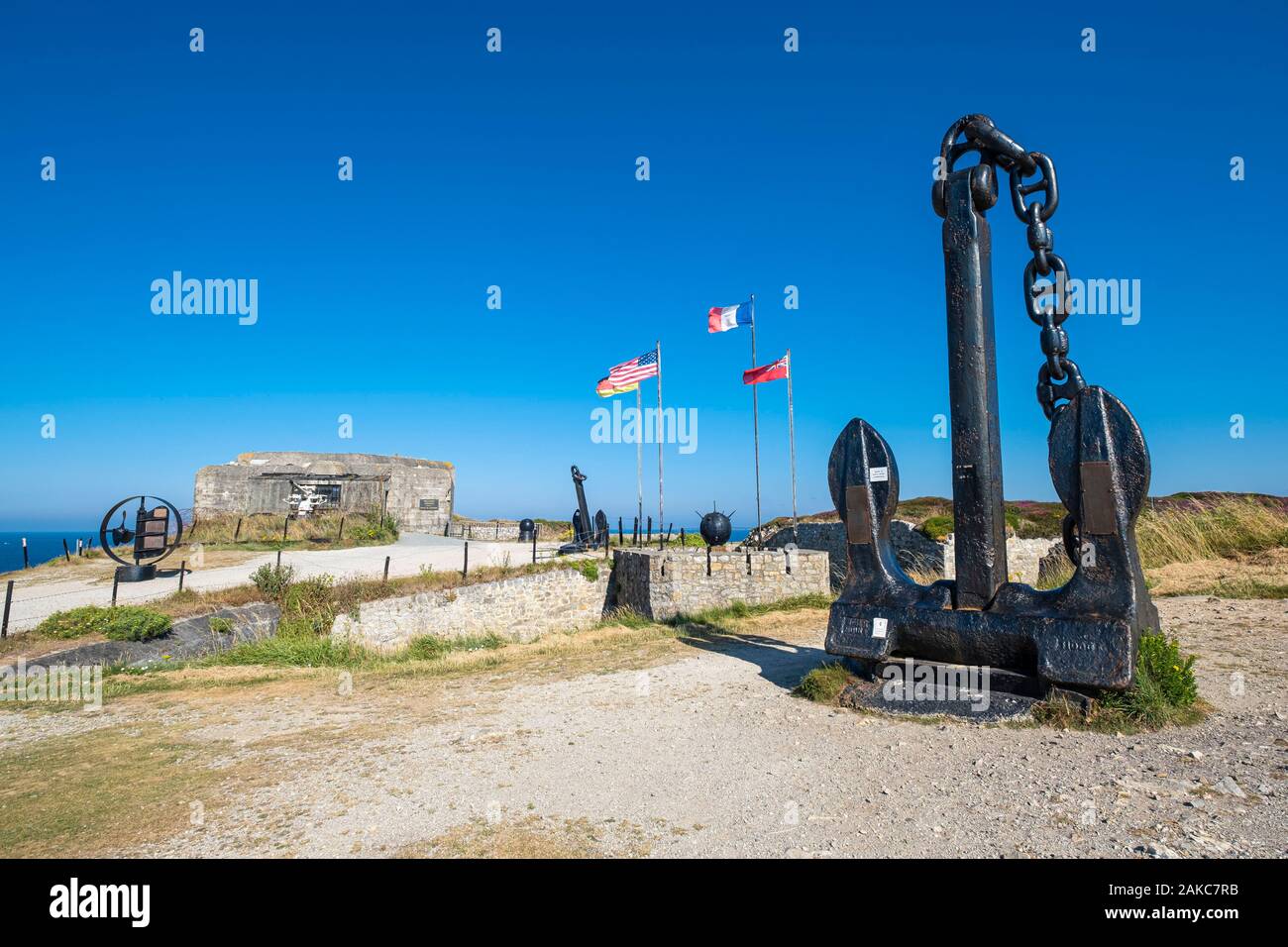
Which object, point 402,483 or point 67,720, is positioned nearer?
point 67,720

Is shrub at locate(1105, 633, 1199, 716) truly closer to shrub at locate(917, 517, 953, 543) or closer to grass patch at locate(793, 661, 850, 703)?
grass patch at locate(793, 661, 850, 703)

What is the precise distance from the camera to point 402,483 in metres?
28.6

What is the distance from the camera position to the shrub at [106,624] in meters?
8.70

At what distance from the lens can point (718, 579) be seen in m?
13.5

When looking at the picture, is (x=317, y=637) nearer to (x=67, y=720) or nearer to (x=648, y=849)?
(x=67, y=720)

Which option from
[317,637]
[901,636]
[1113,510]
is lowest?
[317,637]

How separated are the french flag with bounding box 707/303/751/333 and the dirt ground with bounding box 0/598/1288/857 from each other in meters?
12.6

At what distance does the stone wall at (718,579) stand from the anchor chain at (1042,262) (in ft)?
27.3

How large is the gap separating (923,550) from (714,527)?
15.4 ft

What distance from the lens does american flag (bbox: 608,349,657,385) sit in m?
18.3

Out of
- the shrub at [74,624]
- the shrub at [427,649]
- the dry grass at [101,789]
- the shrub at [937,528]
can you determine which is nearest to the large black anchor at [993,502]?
the dry grass at [101,789]

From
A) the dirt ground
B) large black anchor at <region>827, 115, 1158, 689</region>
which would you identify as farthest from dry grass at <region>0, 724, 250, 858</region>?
large black anchor at <region>827, 115, 1158, 689</region>

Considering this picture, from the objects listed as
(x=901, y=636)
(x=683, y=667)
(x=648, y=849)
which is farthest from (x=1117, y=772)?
(x=683, y=667)
